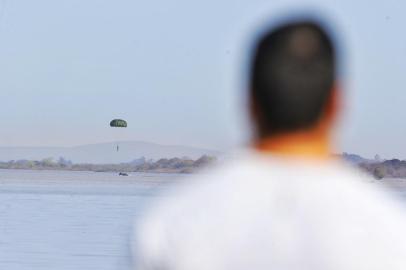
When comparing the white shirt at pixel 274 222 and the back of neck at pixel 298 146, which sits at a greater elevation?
the back of neck at pixel 298 146

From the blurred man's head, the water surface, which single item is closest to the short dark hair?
the blurred man's head

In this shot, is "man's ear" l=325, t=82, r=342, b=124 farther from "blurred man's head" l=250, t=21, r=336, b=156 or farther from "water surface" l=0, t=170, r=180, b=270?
"water surface" l=0, t=170, r=180, b=270

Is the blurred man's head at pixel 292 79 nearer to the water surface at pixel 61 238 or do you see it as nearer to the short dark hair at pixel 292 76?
the short dark hair at pixel 292 76

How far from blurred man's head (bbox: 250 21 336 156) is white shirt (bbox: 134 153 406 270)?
3.7 inches

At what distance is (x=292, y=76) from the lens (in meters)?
2.98

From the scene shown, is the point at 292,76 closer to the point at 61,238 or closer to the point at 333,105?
the point at 333,105

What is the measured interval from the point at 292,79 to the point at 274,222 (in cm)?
32

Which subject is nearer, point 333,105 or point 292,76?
point 292,76

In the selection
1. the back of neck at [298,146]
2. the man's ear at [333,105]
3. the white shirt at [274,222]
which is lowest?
the white shirt at [274,222]

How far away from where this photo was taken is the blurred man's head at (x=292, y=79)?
2.98 metres

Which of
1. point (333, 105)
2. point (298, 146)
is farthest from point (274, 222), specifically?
point (333, 105)

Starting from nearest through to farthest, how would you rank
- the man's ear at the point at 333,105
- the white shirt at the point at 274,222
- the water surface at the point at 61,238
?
1. the white shirt at the point at 274,222
2. the man's ear at the point at 333,105
3. the water surface at the point at 61,238

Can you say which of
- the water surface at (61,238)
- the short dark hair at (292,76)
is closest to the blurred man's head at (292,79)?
the short dark hair at (292,76)

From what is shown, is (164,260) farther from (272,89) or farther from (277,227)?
(272,89)
